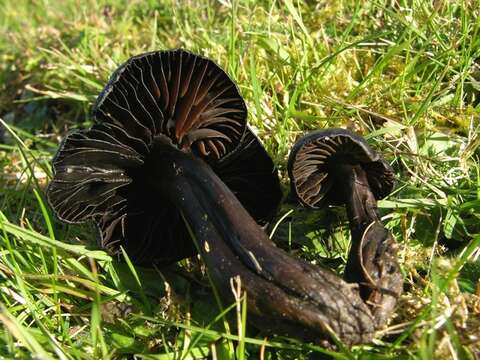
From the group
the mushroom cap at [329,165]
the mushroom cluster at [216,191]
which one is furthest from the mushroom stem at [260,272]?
the mushroom cap at [329,165]

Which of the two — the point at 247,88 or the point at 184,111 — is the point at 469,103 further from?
the point at 184,111

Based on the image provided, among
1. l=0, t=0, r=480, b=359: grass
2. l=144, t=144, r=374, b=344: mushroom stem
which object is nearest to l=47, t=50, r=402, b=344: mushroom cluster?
l=144, t=144, r=374, b=344: mushroom stem

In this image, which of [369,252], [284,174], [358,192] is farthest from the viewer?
[284,174]

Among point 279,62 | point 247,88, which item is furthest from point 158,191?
point 279,62

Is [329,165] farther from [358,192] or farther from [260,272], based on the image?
[260,272]

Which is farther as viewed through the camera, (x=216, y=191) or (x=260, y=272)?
(x=216, y=191)

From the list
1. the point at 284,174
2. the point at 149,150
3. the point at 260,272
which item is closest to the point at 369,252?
the point at 260,272
